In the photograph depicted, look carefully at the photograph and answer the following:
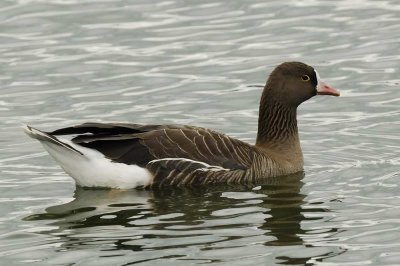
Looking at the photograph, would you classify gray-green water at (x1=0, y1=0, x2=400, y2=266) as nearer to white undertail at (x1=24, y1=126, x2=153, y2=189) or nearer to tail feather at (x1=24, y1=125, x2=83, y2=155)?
white undertail at (x1=24, y1=126, x2=153, y2=189)

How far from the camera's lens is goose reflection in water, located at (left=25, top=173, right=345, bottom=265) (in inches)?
534

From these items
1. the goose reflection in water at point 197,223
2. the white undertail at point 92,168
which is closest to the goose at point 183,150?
the white undertail at point 92,168

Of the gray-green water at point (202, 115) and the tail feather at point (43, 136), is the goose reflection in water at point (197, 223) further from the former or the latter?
the tail feather at point (43, 136)

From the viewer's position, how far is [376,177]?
55.1 ft

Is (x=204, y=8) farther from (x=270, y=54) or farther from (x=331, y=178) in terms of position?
(x=331, y=178)

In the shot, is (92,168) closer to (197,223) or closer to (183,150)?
(183,150)

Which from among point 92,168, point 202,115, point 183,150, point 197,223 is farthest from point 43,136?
point 202,115

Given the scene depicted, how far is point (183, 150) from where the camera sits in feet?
55.2

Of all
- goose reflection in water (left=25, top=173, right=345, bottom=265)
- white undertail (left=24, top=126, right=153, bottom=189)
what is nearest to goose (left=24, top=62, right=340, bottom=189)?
white undertail (left=24, top=126, right=153, bottom=189)

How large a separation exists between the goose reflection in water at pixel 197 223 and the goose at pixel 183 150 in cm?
19

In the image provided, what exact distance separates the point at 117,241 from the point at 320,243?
2185mm

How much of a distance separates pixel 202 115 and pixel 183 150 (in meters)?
3.31

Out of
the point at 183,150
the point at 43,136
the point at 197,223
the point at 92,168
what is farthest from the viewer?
the point at 183,150

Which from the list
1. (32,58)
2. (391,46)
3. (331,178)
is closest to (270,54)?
(391,46)
